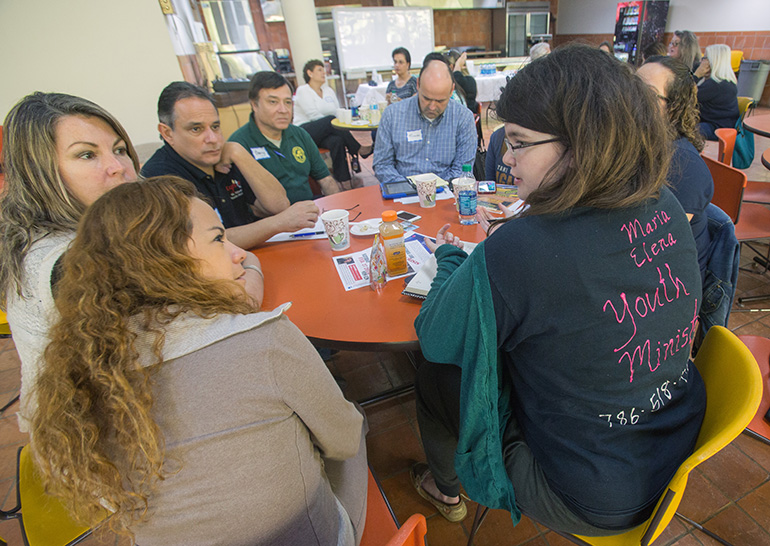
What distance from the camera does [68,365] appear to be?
2.03 ft

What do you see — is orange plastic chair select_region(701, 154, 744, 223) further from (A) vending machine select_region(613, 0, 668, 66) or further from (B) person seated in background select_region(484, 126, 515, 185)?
(A) vending machine select_region(613, 0, 668, 66)

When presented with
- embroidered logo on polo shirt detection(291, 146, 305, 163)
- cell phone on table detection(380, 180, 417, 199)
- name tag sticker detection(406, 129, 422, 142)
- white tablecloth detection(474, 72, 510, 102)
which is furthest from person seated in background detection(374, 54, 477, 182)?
white tablecloth detection(474, 72, 510, 102)

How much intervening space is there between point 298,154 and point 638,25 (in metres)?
10.7

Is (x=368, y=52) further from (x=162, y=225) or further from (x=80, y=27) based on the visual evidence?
(x=162, y=225)

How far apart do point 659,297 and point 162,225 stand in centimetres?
99

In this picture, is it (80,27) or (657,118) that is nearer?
(657,118)

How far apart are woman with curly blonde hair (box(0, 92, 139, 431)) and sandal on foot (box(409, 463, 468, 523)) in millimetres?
→ 1286

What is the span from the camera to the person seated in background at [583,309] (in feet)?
2.64

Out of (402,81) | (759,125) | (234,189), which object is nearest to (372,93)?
(402,81)

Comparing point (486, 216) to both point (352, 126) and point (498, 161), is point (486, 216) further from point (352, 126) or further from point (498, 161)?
point (352, 126)

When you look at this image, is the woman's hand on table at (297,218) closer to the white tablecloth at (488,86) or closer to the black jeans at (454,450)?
the black jeans at (454,450)

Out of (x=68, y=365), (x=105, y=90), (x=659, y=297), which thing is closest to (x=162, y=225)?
(x=68, y=365)

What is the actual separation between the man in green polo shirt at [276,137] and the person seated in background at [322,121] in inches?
83.5

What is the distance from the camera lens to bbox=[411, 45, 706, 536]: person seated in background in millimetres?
804
